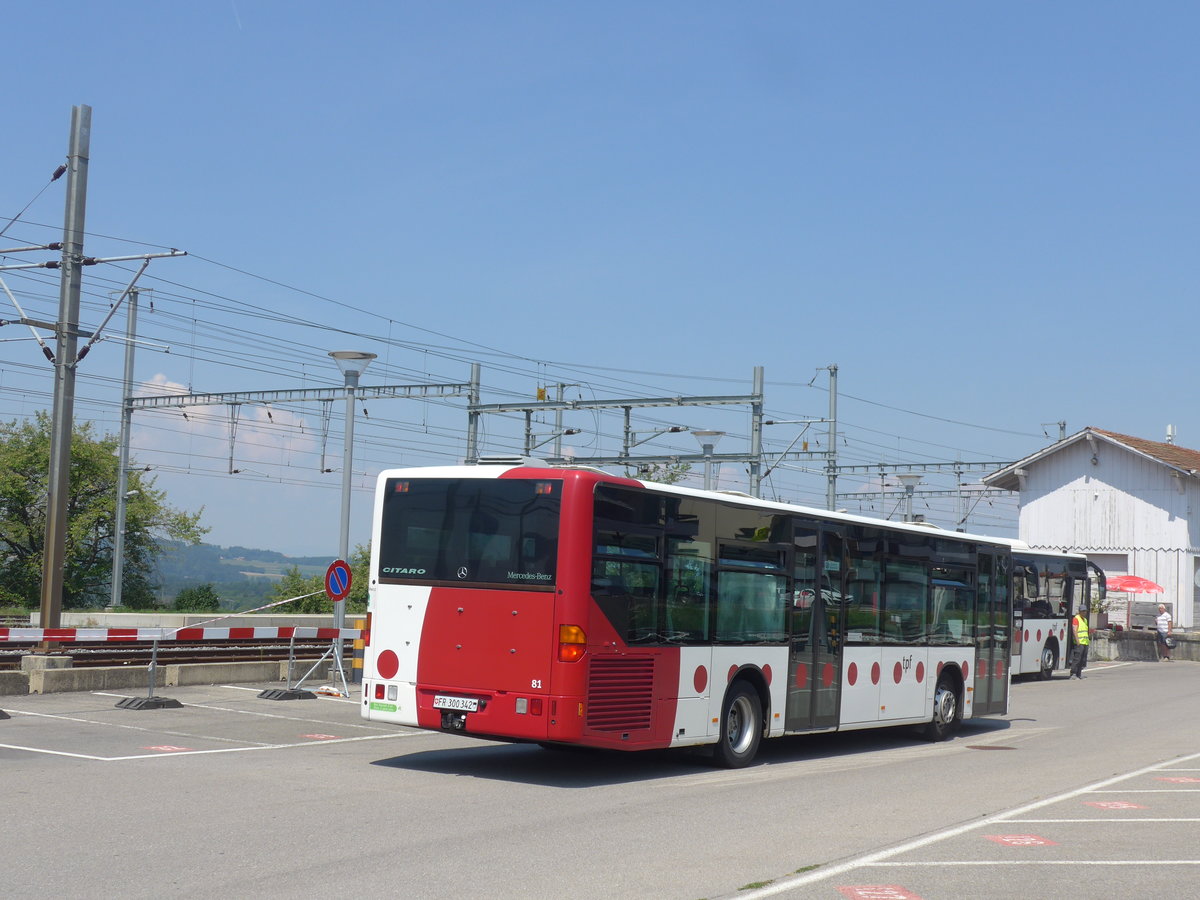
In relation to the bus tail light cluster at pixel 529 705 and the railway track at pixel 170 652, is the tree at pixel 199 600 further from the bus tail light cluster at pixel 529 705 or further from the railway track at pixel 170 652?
the bus tail light cluster at pixel 529 705

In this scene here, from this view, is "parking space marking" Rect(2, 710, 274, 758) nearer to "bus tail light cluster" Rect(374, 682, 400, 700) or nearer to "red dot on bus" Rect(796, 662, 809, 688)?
"bus tail light cluster" Rect(374, 682, 400, 700)

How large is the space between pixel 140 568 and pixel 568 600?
54.7 meters

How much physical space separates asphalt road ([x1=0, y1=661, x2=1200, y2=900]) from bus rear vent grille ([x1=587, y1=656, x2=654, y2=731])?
0.60m

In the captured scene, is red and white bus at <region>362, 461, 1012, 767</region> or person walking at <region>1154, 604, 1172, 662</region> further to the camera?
person walking at <region>1154, 604, 1172, 662</region>

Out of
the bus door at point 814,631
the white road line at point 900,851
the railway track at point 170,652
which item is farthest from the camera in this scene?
the railway track at point 170,652

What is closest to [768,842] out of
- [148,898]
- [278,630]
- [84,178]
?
[148,898]

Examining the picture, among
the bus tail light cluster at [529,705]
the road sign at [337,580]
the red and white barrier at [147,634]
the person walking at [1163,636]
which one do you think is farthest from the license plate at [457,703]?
the person walking at [1163,636]

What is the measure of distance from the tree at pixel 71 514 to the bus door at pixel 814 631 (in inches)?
1811

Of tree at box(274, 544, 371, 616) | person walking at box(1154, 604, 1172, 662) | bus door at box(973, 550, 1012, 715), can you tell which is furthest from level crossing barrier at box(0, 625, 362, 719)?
tree at box(274, 544, 371, 616)

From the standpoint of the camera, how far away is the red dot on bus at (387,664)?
519 inches

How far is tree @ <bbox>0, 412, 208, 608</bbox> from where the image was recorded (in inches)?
2263

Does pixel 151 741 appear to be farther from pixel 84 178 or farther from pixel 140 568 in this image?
pixel 140 568

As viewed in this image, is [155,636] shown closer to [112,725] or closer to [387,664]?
[112,725]

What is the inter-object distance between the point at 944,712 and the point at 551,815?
905 centimetres
